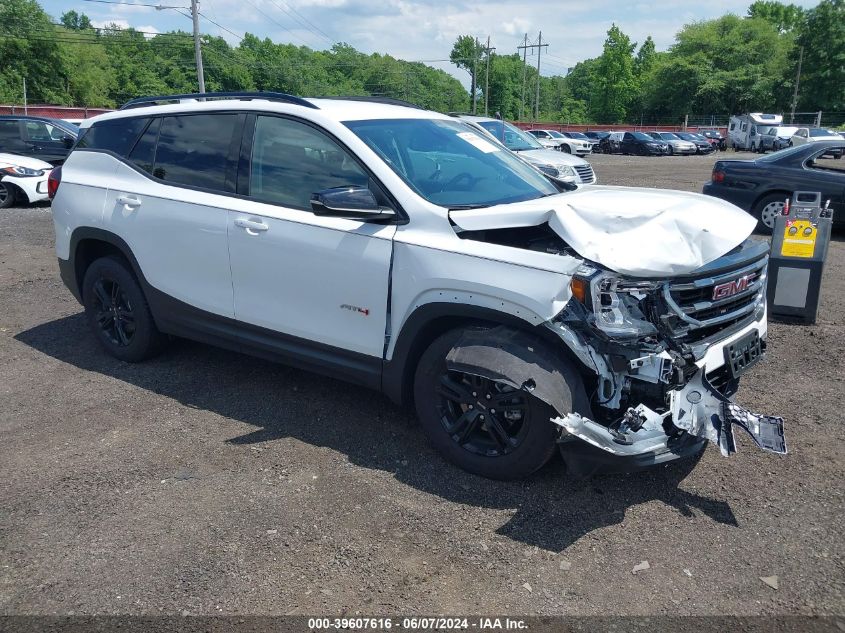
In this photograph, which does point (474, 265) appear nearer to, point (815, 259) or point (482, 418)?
point (482, 418)

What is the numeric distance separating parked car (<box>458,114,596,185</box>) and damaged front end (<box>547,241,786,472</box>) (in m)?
9.81

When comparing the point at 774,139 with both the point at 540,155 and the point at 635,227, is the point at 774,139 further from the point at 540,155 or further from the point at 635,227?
the point at 635,227

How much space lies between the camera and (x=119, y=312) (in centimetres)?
543

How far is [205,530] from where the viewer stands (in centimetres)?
335

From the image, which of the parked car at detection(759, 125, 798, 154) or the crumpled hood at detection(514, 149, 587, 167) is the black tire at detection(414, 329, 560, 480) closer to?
the crumpled hood at detection(514, 149, 587, 167)

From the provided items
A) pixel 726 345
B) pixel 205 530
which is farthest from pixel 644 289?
pixel 205 530

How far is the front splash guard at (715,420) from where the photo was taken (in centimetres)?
330

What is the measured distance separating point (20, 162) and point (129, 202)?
10.4 m

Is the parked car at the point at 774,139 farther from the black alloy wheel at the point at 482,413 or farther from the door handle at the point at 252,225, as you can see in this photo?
the black alloy wheel at the point at 482,413

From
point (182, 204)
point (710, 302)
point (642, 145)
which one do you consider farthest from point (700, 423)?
point (642, 145)

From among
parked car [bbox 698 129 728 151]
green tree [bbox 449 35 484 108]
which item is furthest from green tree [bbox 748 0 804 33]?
parked car [bbox 698 129 728 151]

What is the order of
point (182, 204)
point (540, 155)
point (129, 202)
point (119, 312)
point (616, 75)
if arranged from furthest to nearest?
point (616, 75), point (540, 155), point (119, 312), point (129, 202), point (182, 204)

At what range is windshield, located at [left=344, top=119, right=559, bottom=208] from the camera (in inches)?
159

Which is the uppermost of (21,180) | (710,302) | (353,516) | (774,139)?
(774,139)
